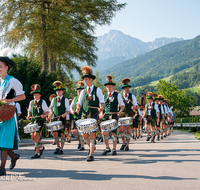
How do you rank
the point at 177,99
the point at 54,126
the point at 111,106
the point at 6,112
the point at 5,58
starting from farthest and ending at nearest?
the point at 177,99 < the point at 54,126 < the point at 111,106 < the point at 5,58 < the point at 6,112

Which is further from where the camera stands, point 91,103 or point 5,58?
point 91,103

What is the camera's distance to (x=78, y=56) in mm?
27125

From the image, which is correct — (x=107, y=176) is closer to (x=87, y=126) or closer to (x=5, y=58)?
(x=87, y=126)

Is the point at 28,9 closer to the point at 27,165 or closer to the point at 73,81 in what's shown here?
the point at 73,81

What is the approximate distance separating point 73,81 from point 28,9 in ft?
32.3

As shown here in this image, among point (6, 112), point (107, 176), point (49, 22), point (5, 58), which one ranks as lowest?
point (107, 176)

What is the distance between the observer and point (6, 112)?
5.04m

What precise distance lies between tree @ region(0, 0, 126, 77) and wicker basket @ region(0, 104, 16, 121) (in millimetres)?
16617

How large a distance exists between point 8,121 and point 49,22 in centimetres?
1843

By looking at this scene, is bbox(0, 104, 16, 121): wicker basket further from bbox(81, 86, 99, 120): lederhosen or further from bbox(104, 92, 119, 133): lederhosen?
bbox(104, 92, 119, 133): lederhosen

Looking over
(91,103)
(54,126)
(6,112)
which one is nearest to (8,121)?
(6,112)

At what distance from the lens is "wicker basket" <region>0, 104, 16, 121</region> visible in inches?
197

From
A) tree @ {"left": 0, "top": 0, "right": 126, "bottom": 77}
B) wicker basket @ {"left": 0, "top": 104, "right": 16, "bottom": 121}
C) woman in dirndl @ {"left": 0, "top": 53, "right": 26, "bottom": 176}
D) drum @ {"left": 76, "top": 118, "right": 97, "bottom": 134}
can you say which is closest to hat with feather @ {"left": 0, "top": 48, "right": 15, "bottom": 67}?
woman in dirndl @ {"left": 0, "top": 53, "right": 26, "bottom": 176}

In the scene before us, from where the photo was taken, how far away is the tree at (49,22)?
69.4 ft
